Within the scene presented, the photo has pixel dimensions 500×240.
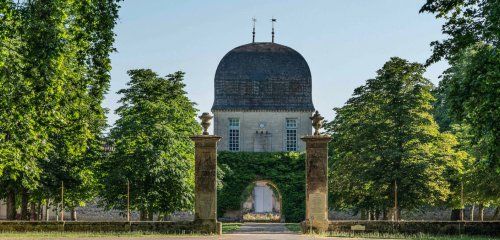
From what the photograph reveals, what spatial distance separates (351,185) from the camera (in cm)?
3184

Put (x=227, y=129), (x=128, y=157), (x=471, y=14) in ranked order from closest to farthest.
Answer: (x=471, y=14) < (x=128, y=157) < (x=227, y=129)

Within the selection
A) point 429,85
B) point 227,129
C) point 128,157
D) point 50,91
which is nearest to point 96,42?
point 50,91

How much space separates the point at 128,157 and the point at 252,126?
19250mm

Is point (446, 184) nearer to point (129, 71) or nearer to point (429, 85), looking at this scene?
point (429, 85)

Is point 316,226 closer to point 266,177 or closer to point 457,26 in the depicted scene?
point 457,26

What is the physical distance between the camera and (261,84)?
50.9 m

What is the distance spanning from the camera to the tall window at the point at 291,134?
50625 mm

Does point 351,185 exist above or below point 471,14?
below

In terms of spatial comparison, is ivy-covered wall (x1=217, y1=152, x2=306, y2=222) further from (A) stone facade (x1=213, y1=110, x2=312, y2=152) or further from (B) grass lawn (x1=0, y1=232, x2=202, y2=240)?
(B) grass lawn (x1=0, y1=232, x2=202, y2=240)

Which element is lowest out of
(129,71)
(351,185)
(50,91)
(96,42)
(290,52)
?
(351,185)

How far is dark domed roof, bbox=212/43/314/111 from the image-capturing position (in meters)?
50.6

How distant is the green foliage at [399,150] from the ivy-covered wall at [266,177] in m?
11.1

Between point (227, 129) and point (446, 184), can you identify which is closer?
point (446, 184)

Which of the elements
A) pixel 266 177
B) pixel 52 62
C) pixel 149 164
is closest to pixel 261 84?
pixel 266 177
